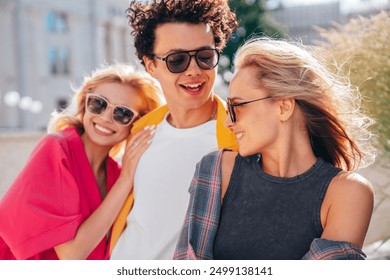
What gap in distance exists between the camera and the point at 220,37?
2.27 m

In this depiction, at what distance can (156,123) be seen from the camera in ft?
8.02

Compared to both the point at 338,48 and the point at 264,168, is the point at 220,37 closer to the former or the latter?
the point at 264,168

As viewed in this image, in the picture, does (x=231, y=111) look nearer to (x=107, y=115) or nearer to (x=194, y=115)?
(x=194, y=115)

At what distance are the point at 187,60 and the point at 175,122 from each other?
304mm

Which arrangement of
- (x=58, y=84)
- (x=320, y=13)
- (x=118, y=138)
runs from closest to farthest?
(x=118, y=138) < (x=58, y=84) < (x=320, y=13)

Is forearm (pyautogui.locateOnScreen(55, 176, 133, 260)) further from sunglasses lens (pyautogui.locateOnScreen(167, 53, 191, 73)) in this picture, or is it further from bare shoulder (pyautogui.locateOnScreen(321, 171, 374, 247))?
bare shoulder (pyautogui.locateOnScreen(321, 171, 374, 247))

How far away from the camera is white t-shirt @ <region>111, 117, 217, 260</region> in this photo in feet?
7.17

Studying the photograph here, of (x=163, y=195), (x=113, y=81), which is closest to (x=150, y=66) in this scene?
(x=113, y=81)

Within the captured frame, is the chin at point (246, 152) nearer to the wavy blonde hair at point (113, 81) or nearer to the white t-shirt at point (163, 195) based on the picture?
the white t-shirt at point (163, 195)

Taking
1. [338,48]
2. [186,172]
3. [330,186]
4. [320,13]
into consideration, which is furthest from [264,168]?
[320,13]

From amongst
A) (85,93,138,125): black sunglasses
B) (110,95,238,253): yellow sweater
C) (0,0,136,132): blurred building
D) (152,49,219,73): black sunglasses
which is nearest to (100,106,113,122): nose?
(85,93,138,125): black sunglasses

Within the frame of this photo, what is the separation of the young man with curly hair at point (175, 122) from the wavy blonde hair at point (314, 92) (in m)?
0.38

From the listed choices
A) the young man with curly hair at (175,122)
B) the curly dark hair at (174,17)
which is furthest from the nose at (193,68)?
the curly dark hair at (174,17)
